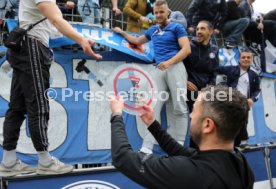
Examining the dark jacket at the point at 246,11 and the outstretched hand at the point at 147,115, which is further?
the dark jacket at the point at 246,11

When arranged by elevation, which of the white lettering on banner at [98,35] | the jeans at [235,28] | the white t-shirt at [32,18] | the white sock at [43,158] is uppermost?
the jeans at [235,28]

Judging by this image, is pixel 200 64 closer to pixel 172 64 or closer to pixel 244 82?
pixel 172 64

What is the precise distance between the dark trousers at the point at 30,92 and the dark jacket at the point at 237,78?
2766mm

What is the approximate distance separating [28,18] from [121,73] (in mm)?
1862

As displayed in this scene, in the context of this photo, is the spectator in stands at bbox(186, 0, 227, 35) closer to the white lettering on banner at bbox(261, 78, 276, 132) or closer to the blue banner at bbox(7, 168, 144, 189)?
the white lettering on banner at bbox(261, 78, 276, 132)

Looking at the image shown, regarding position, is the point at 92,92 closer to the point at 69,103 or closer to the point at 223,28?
the point at 69,103

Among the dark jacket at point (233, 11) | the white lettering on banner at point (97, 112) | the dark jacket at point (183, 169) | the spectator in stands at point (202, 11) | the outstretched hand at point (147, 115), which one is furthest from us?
the dark jacket at point (233, 11)

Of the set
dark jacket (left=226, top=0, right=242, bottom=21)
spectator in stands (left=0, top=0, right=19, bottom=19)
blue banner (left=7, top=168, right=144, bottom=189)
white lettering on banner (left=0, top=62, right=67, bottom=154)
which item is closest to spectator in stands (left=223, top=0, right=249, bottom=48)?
dark jacket (left=226, top=0, right=242, bottom=21)

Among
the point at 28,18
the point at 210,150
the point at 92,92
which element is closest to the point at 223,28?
the point at 92,92

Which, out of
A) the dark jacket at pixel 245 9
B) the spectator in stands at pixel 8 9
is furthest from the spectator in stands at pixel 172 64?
the dark jacket at pixel 245 9

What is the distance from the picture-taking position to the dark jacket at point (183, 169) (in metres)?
1.42

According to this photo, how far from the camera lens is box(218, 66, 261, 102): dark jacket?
455 centimetres

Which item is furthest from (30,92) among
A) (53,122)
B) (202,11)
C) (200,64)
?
(202,11)

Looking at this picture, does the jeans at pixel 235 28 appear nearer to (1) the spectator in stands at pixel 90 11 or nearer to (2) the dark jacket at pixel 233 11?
(2) the dark jacket at pixel 233 11
